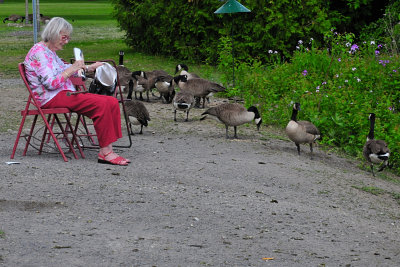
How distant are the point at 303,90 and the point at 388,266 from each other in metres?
7.51

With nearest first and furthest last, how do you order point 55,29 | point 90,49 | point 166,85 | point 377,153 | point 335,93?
point 55,29 → point 377,153 → point 335,93 → point 166,85 → point 90,49

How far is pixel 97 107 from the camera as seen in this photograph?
7.89 metres

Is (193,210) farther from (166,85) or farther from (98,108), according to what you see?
(166,85)

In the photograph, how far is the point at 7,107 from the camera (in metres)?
12.9

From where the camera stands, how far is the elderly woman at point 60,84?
7.74 m

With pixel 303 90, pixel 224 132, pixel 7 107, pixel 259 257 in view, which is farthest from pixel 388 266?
pixel 7 107

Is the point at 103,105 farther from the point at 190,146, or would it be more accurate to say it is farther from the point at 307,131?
the point at 307,131

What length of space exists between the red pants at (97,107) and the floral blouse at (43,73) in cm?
11

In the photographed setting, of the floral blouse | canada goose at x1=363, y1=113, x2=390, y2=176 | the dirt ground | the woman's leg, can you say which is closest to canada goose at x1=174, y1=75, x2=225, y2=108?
the dirt ground

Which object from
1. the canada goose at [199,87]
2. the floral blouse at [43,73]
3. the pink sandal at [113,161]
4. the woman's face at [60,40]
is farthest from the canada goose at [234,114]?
the woman's face at [60,40]

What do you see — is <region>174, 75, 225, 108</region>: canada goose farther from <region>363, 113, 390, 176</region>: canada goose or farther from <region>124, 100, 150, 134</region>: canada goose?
<region>363, 113, 390, 176</region>: canada goose

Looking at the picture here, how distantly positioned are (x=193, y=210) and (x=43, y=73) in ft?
8.96

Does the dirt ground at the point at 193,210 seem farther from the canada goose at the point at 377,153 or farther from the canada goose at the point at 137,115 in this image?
the canada goose at the point at 137,115

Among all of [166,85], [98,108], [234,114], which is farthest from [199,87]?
[98,108]
